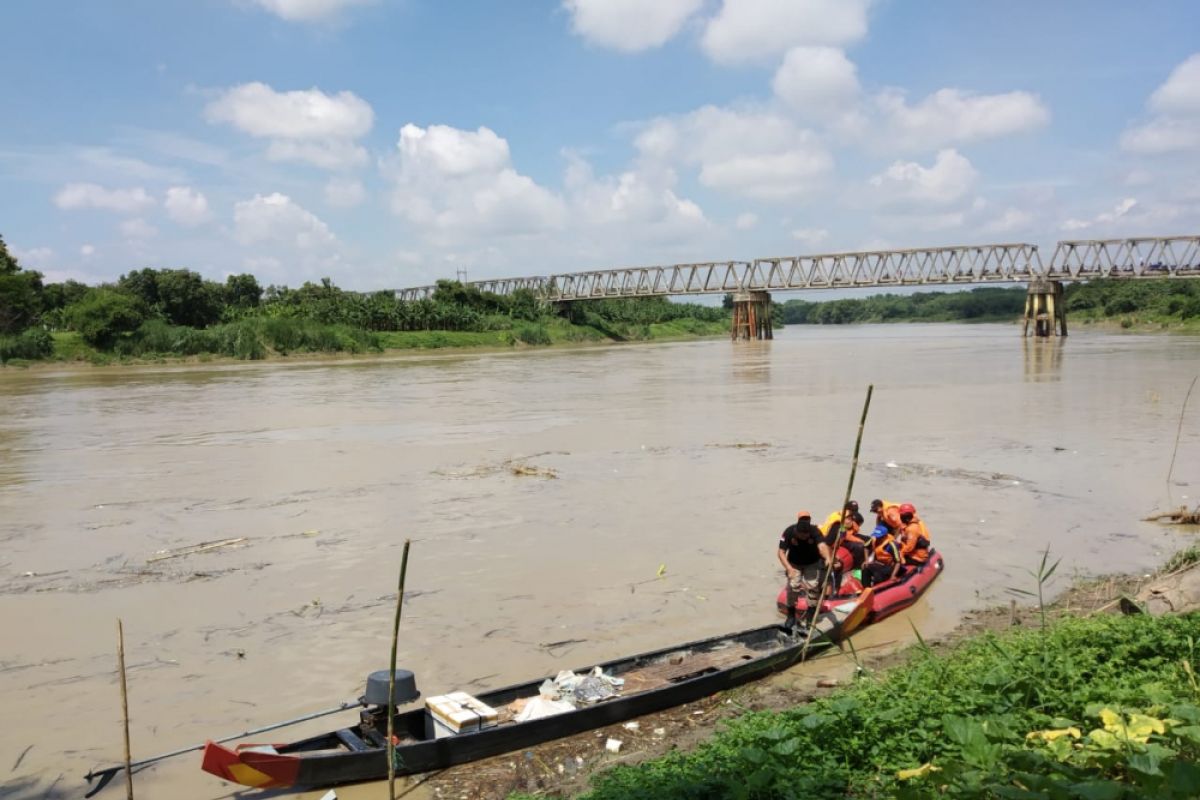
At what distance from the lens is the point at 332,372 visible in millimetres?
49594

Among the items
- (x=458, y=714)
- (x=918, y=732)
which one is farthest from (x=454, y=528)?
(x=918, y=732)

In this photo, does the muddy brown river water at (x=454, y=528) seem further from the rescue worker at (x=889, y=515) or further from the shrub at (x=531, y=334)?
the shrub at (x=531, y=334)

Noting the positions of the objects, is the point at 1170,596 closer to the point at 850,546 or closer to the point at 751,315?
the point at 850,546

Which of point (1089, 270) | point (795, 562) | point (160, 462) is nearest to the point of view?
point (795, 562)

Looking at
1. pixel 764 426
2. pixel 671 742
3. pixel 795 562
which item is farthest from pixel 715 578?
pixel 764 426

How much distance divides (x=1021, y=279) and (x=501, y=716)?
7940 cm

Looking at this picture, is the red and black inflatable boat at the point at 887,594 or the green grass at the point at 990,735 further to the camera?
the red and black inflatable boat at the point at 887,594

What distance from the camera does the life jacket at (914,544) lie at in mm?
10242

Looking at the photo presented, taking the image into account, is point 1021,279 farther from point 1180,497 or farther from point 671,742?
point 671,742

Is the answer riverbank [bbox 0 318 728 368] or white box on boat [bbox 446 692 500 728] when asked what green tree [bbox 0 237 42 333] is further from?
white box on boat [bbox 446 692 500 728]

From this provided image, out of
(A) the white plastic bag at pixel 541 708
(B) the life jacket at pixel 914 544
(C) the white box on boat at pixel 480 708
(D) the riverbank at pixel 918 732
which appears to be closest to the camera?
(D) the riverbank at pixel 918 732

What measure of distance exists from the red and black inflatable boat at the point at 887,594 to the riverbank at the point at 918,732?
1421 millimetres

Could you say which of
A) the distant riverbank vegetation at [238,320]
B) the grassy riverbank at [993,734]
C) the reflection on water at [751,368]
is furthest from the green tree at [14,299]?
the grassy riverbank at [993,734]

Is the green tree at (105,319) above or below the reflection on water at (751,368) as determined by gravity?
above
